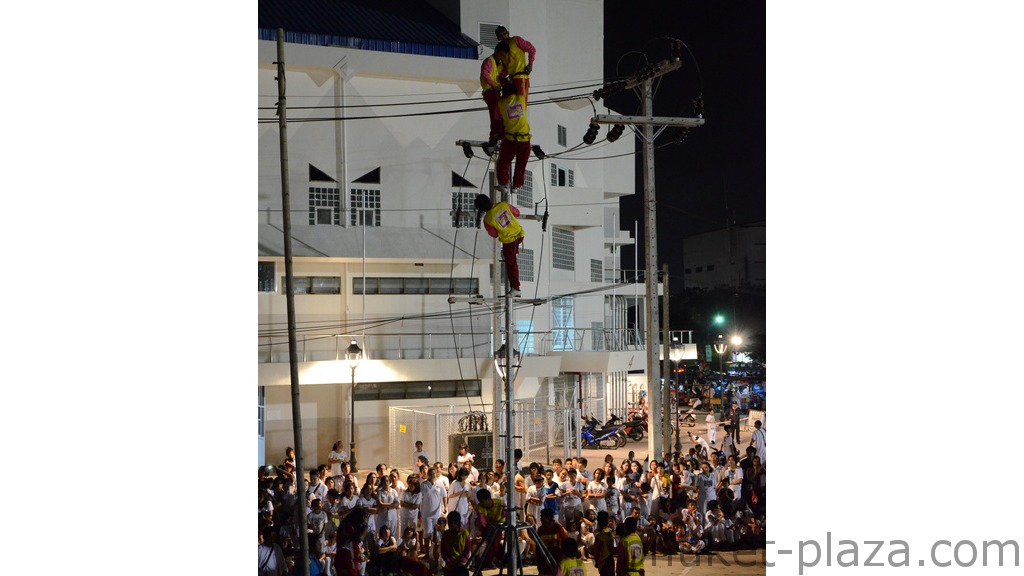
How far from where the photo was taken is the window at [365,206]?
48.6 ft

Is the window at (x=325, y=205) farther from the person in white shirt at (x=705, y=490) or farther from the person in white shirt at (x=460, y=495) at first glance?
the person in white shirt at (x=705, y=490)

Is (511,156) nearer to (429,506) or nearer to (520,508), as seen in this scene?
(520,508)

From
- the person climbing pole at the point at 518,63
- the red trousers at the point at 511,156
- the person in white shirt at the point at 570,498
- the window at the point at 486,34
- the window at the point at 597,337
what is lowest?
the person in white shirt at the point at 570,498

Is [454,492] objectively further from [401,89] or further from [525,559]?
[401,89]

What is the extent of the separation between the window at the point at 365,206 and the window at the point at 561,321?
4.80 m

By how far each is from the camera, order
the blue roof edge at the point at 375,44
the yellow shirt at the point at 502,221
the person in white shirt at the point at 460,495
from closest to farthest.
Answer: the yellow shirt at the point at 502,221, the person in white shirt at the point at 460,495, the blue roof edge at the point at 375,44

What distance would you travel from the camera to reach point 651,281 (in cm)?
940

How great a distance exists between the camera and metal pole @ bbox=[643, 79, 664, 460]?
9.34 meters

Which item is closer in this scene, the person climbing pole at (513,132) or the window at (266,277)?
the person climbing pole at (513,132)

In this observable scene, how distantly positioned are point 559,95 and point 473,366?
594 cm

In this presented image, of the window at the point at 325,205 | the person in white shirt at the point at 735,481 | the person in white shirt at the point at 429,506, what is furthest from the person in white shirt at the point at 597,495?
the window at the point at 325,205

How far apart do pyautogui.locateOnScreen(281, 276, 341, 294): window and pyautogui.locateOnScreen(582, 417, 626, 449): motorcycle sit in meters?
5.53

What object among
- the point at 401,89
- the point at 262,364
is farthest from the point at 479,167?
the point at 262,364

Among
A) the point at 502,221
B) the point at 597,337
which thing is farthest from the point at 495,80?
the point at 597,337
